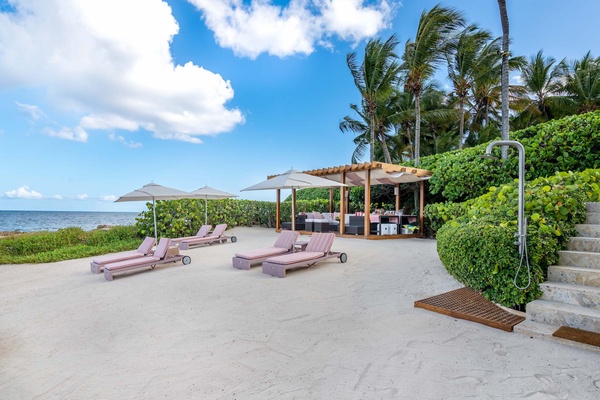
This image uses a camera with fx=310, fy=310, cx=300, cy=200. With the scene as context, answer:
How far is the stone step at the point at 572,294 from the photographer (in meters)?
3.47

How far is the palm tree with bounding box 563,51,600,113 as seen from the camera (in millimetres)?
19766

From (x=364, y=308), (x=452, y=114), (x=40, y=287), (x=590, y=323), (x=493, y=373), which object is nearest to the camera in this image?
(x=493, y=373)

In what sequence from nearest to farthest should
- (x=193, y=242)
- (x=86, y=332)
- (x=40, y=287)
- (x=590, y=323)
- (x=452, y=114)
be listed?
(x=590, y=323) → (x=86, y=332) → (x=40, y=287) → (x=193, y=242) → (x=452, y=114)

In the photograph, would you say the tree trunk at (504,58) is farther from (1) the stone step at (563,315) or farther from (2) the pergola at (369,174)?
(1) the stone step at (563,315)

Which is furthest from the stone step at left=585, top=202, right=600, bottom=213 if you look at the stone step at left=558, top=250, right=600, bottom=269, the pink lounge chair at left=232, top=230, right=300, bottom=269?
the pink lounge chair at left=232, top=230, right=300, bottom=269

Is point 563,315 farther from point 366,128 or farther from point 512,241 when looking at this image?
point 366,128

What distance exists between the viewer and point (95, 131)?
22.7m

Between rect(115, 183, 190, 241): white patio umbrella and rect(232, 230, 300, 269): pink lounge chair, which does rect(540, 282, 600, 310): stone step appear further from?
rect(115, 183, 190, 241): white patio umbrella

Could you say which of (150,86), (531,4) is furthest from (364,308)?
(531,4)

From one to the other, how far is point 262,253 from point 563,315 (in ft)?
18.7

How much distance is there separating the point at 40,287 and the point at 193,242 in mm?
4756

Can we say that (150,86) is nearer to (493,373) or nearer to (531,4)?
(493,373)

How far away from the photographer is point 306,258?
6.89m

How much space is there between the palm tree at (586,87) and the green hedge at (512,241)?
67.4 feet
